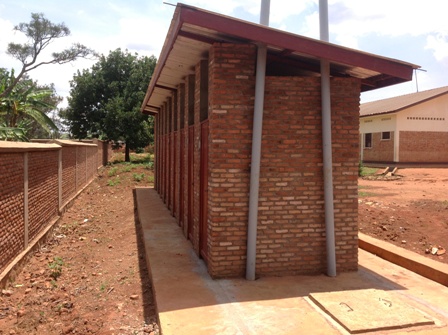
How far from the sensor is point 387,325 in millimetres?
4215

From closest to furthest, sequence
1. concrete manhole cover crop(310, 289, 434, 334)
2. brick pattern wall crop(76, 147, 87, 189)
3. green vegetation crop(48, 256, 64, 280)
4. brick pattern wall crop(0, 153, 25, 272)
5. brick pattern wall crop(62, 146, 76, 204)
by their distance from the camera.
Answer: concrete manhole cover crop(310, 289, 434, 334)
brick pattern wall crop(0, 153, 25, 272)
green vegetation crop(48, 256, 64, 280)
brick pattern wall crop(62, 146, 76, 204)
brick pattern wall crop(76, 147, 87, 189)

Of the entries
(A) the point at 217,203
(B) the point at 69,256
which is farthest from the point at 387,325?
(B) the point at 69,256

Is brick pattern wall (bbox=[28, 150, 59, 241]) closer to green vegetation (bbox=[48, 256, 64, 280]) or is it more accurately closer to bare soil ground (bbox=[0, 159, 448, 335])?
bare soil ground (bbox=[0, 159, 448, 335])

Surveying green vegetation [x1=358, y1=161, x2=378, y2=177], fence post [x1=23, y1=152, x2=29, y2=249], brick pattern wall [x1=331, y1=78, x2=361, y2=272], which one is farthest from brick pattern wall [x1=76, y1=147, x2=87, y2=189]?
green vegetation [x1=358, y1=161, x2=378, y2=177]

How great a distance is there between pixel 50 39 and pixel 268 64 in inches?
1041

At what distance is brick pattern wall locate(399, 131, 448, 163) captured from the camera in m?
28.4

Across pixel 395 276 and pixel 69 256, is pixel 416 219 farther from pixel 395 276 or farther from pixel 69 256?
pixel 69 256

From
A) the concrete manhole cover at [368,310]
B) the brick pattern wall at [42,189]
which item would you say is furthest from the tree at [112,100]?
the concrete manhole cover at [368,310]

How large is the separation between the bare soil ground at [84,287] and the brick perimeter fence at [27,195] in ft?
1.26

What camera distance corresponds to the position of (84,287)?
6555 millimetres

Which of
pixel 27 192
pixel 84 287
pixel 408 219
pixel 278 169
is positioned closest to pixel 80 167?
pixel 27 192

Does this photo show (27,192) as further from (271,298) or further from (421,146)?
(421,146)

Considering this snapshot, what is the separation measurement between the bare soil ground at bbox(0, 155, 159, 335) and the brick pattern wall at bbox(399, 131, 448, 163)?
73.3ft

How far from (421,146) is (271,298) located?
26.8 metres
